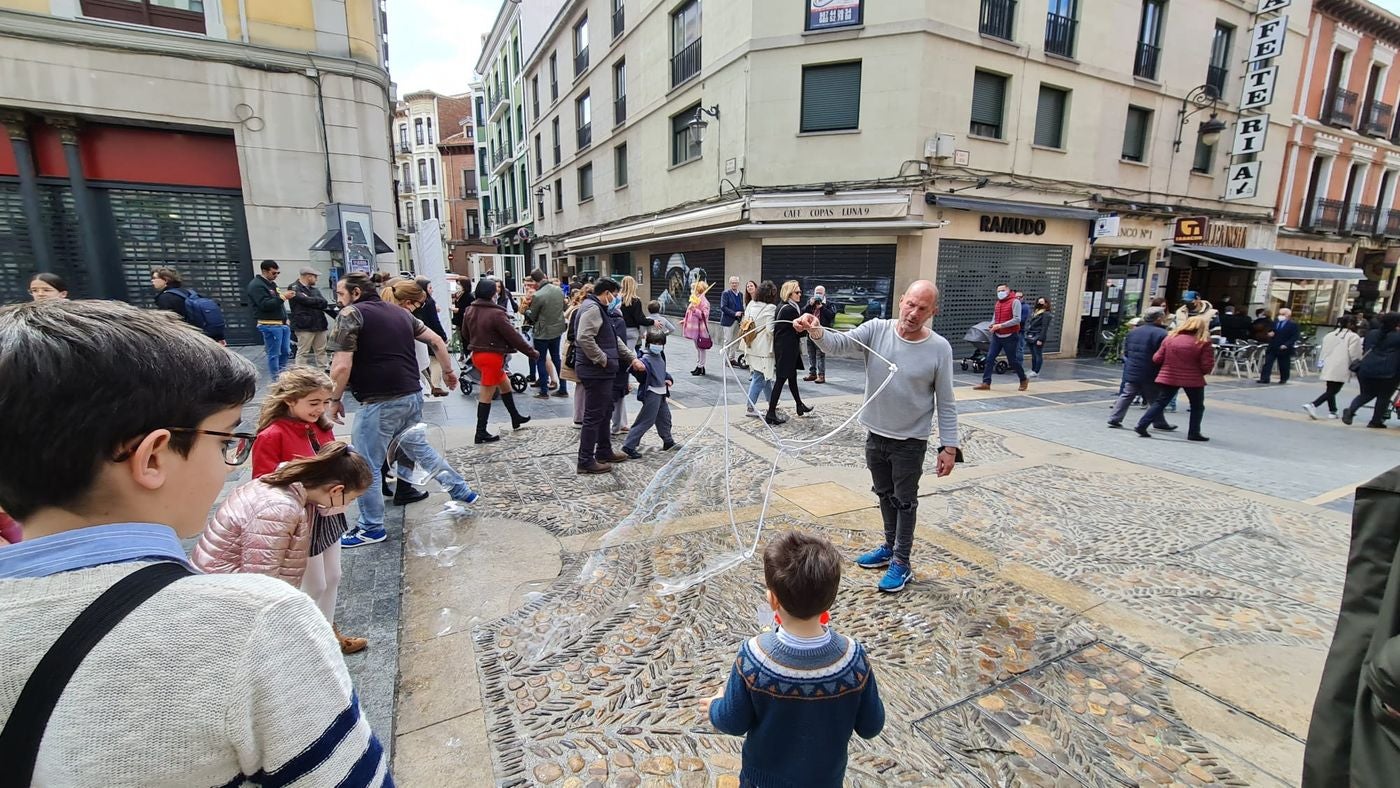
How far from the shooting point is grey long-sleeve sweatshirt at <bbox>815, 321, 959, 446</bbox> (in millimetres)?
3727

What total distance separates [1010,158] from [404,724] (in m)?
16.1

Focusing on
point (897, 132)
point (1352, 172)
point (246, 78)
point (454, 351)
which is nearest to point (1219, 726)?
point (454, 351)

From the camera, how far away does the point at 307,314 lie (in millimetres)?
9602

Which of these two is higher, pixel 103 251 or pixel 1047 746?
pixel 103 251

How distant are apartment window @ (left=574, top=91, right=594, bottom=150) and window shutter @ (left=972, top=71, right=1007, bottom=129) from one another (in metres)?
14.7

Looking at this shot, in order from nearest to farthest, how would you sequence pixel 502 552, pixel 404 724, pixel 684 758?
1. pixel 684 758
2. pixel 404 724
3. pixel 502 552

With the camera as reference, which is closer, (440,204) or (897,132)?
(897,132)

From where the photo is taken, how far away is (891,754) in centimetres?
249

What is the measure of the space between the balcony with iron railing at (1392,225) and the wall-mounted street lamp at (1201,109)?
14.4 m

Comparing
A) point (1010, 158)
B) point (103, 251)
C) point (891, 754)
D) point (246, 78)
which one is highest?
point (246, 78)

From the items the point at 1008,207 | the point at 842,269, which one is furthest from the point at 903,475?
the point at 1008,207

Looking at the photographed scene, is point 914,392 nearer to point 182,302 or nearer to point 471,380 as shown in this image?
point 471,380

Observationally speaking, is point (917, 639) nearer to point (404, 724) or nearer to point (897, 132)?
point (404, 724)

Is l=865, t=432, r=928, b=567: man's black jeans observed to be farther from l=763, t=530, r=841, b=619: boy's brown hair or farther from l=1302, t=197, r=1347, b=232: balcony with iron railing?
l=1302, t=197, r=1347, b=232: balcony with iron railing
